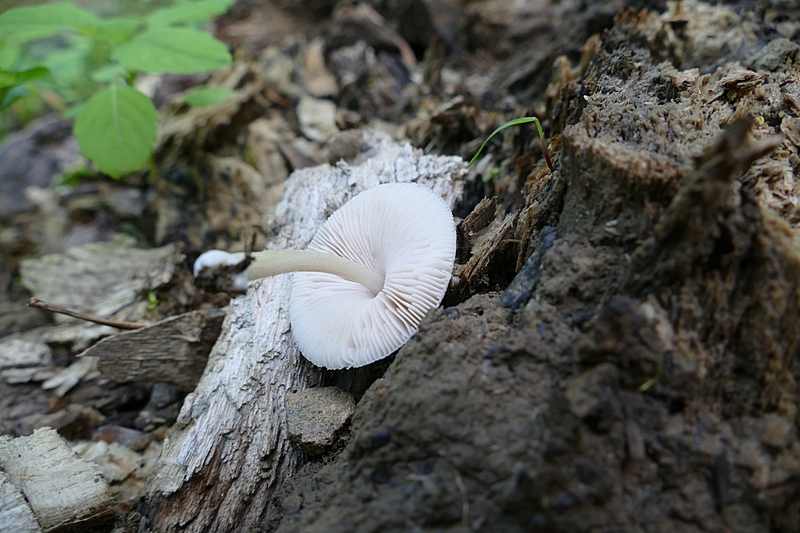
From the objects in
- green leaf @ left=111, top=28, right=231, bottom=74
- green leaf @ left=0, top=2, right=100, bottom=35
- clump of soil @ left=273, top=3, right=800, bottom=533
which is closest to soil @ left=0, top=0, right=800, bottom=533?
clump of soil @ left=273, top=3, right=800, bottom=533

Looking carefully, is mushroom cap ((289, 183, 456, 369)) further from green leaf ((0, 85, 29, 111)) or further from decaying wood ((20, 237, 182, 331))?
green leaf ((0, 85, 29, 111))

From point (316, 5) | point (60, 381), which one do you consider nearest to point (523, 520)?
point (60, 381)

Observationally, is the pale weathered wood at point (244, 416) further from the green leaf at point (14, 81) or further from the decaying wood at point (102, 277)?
the green leaf at point (14, 81)

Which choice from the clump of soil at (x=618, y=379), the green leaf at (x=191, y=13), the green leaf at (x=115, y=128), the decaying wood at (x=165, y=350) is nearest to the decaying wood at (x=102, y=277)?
the decaying wood at (x=165, y=350)

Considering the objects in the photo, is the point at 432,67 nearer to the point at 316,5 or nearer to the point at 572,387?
the point at 316,5

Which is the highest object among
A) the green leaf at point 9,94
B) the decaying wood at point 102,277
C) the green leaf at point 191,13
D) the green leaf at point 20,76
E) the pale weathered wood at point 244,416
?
the green leaf at point 191,13

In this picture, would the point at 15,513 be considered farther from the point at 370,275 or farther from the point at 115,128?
the point at 115,128
